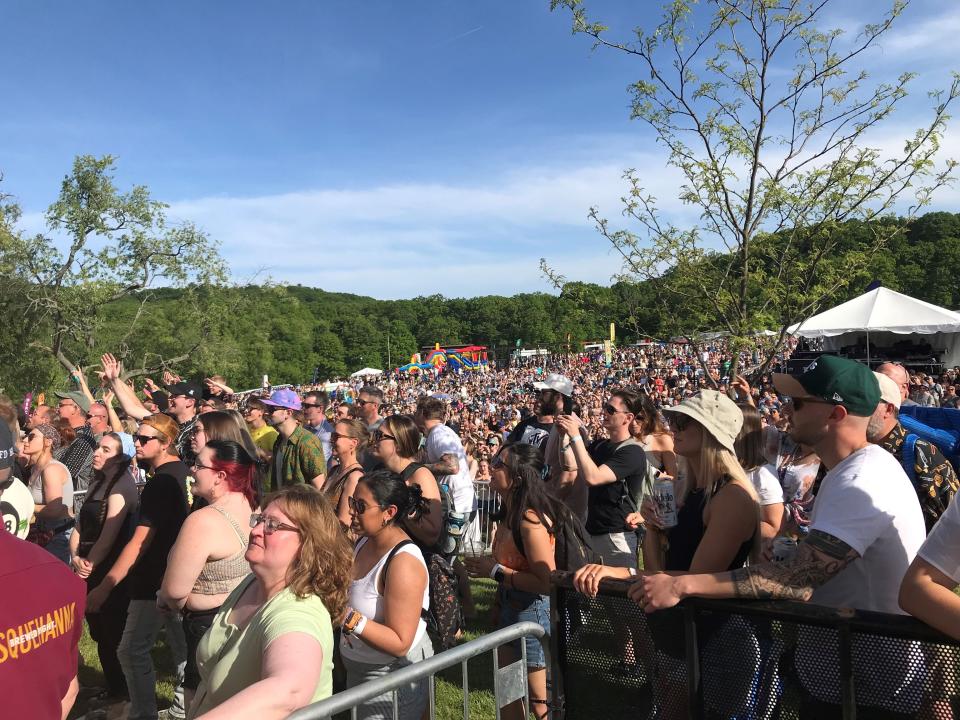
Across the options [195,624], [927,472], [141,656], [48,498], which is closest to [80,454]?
[48,498]

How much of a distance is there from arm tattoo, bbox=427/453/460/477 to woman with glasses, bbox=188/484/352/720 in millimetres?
2644

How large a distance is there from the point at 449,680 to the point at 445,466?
4.77ft

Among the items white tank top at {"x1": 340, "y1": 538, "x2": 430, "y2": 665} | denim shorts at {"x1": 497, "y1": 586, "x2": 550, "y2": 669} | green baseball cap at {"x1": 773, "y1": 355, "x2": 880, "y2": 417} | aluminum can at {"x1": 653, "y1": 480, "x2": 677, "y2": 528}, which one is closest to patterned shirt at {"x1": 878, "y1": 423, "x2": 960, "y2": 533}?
aluminum can at {"x1": 653, "y1": 480, "x2": 677, "y2": 528}

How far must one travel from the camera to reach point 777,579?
2.12m

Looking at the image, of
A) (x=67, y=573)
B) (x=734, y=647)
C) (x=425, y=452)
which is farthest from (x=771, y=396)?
(x=67, y=573)

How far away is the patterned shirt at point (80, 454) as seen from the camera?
21.9 feet

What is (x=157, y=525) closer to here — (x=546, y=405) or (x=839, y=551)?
(x=546, y=405)

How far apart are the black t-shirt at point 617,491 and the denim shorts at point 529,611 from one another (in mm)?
1292

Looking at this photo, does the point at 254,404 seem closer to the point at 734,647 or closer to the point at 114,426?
the point at 114,426

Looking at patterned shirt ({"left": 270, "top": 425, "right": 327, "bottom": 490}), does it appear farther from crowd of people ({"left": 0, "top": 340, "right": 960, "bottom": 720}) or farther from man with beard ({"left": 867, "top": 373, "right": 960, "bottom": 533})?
man with beard ({"left": 867, "top": 373, "right": 960, "bottom": 533})

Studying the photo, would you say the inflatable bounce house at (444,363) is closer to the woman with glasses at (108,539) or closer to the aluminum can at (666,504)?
the woman with glasses at (108,539)

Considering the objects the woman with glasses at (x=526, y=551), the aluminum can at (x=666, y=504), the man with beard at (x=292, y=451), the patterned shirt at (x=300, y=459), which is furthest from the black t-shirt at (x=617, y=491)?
the patterned shirt at (x=300, y=459)

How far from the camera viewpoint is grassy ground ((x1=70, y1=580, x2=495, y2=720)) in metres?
4.18

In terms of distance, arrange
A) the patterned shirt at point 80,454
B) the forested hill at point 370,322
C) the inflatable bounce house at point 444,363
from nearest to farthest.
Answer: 1. the patterned shirt at point 80,454
2. the forested hill at point 370,322
3. the inflatable bounce house at point 444,363
